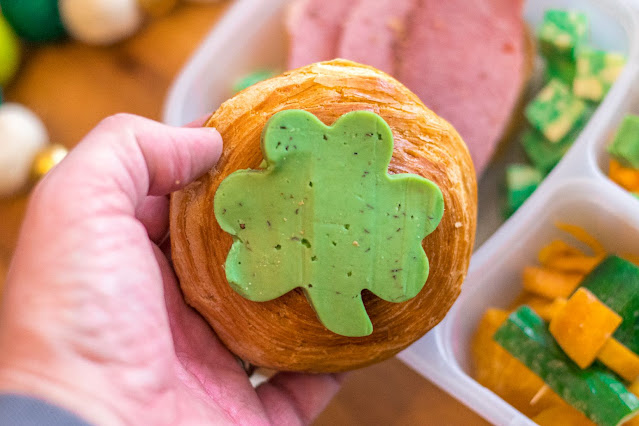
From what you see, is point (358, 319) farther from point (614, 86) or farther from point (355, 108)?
point (614, 86)

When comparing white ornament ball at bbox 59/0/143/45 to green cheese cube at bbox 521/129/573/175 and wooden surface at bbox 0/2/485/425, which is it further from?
green cheese cube at bbox 521/129/573/175

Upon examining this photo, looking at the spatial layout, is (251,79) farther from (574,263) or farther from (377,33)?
(574,263)

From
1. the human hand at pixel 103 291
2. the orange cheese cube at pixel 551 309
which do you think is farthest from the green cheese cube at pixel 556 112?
the human hand at pixel 103 291

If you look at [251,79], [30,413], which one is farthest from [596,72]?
[30,413]

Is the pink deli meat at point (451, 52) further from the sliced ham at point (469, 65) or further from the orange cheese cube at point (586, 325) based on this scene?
the orange cheese cube at point (586, 325)

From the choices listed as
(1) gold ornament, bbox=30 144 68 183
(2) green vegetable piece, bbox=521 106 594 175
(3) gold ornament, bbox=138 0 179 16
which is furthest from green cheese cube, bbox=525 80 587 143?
(1) gold ornament, bbox=30 144 68 183

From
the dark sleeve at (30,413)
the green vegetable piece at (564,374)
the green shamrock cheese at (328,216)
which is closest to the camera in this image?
the dark sleeve at (30,413)
